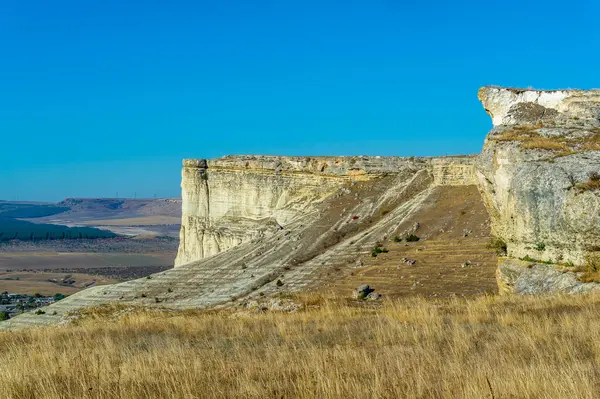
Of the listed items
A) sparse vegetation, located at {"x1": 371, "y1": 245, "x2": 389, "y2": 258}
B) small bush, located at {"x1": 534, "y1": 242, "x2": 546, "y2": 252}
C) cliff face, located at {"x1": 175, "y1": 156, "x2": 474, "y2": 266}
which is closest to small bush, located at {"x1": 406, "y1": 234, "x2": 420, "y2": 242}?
sparse vegetation, located at {"x1": 371, "y1": 245, "x2": 389, "y2": 258}

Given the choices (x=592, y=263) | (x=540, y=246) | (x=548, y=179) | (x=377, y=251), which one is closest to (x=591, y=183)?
(x=548, y=179)

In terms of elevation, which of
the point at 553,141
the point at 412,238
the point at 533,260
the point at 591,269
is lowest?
the point at 591,269

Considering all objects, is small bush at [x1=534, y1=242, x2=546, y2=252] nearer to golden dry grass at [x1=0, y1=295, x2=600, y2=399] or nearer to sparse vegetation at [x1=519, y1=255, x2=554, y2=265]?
sparse vegetation at [x1=519, y1=255, x2=554, y2=265]

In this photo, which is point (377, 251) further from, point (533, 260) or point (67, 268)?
point (67, 268)

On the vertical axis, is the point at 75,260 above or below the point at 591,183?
below

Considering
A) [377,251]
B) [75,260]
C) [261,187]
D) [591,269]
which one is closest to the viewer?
[591,269]

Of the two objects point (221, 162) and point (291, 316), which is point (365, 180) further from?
point (291, 316)

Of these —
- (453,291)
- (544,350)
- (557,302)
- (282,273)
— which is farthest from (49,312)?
(544,350)

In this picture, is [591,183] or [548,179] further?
[548,179]
